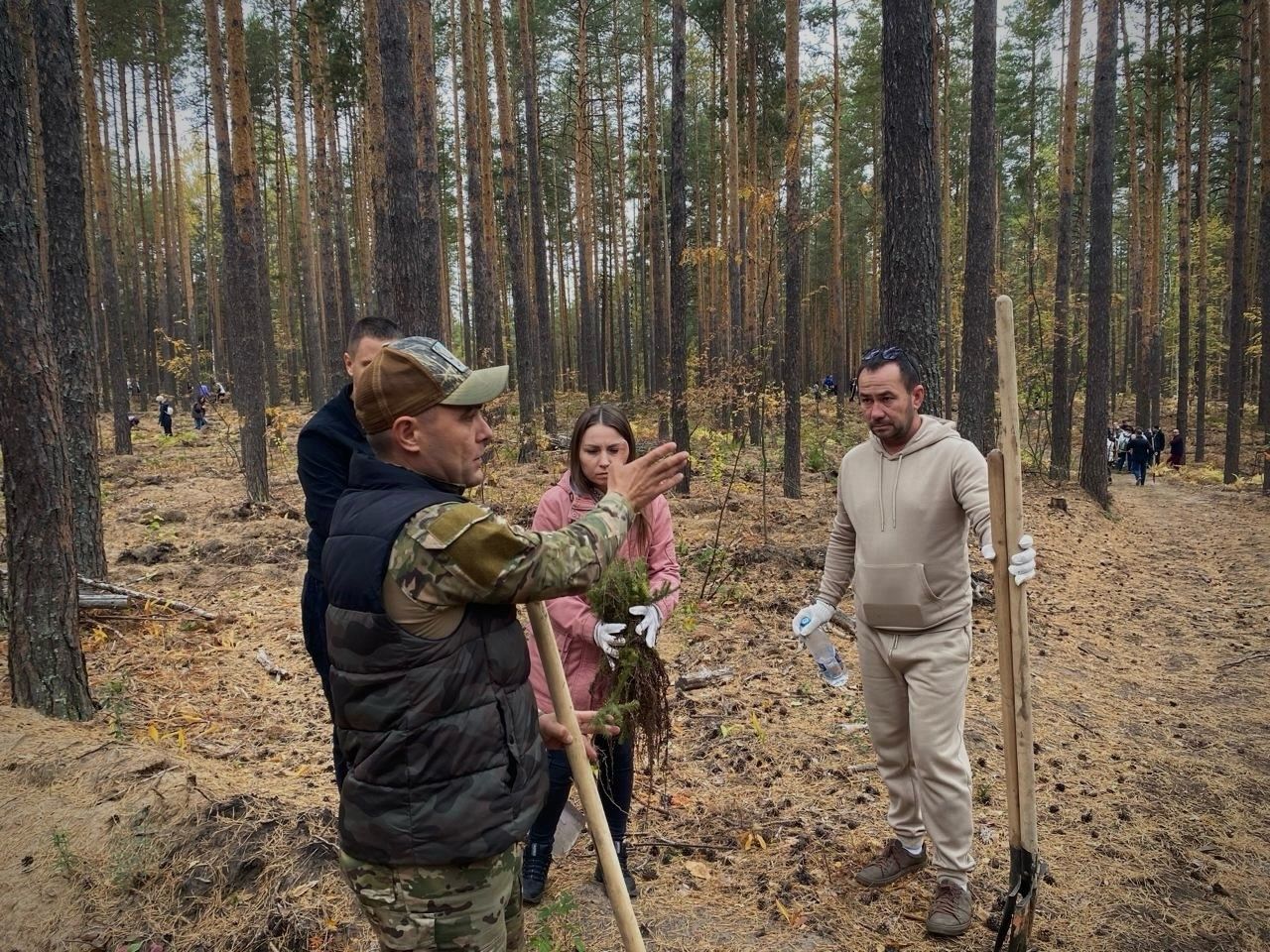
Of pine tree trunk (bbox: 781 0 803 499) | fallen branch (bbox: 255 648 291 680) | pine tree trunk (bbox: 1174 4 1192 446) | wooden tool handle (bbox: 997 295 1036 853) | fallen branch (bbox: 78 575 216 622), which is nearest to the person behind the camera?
wooden tool handle (bbox: 997 295 1036 853)

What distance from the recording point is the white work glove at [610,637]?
314cm

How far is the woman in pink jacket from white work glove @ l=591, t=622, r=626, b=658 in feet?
0.07

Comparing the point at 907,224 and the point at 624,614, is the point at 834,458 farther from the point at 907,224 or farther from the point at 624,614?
the point at 624,614

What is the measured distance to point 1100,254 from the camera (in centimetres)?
1473

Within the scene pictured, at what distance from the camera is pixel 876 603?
3.49 metres

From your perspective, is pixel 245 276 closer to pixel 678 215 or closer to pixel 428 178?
pixel 428 178

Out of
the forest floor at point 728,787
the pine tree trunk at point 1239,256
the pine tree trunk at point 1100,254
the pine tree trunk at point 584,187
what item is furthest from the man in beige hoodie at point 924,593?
the pine tree trunk at point 1239,256

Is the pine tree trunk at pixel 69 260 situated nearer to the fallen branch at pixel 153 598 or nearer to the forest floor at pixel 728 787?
the fallen branch at pixel 153 598

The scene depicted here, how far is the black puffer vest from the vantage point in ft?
5.81

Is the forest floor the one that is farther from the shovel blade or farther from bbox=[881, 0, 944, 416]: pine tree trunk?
bbox=[881, 0, 944, 416]: pine tree trunk

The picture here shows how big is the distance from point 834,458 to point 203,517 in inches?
532

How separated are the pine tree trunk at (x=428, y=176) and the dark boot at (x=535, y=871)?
5.69m

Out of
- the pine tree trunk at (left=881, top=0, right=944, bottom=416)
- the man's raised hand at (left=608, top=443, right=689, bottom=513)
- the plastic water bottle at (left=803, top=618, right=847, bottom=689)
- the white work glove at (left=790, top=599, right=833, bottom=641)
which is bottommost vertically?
the plastic water bottle at (left=803, top=618, right=847, bottom=689)

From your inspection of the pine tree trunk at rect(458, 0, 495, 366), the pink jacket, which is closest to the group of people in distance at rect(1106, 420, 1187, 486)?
the pine tree trunk at rect(458, 0, 495, 366)
